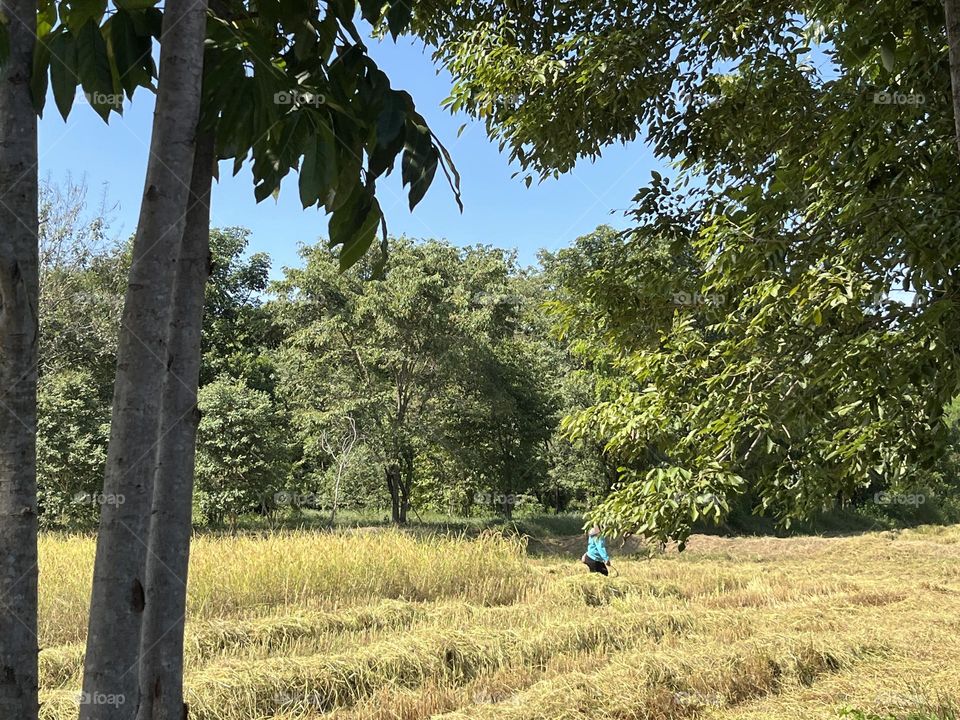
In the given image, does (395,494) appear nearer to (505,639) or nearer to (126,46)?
(505,639)

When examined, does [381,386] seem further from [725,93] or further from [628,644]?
[725,93]

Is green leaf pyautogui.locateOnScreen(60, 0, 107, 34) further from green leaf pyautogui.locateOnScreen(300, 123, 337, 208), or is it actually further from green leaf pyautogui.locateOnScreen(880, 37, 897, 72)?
green leaf pyautogui.locateOnScreen(880, 37, 897, 72)

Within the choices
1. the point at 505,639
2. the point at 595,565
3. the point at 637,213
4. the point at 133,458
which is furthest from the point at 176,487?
the point at 595,565

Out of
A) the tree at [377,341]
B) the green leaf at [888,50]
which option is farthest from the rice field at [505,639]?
the tree at [377,341]

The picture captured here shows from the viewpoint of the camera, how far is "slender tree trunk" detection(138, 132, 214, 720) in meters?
1.56

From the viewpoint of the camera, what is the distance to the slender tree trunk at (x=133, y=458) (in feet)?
4.29

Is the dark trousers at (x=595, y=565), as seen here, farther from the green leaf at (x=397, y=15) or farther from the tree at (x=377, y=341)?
the green leaf at (x=397, y=15)

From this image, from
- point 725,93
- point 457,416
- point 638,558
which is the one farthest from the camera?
point 457,416

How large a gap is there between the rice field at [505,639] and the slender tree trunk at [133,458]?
4.01m

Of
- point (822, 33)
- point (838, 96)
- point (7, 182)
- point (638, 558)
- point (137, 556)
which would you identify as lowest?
point (638, 558)

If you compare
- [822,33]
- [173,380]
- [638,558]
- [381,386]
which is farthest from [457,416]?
[173,380]

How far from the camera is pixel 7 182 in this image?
53.2 inches

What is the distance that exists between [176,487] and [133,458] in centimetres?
33

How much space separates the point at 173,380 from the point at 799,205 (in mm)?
3743
